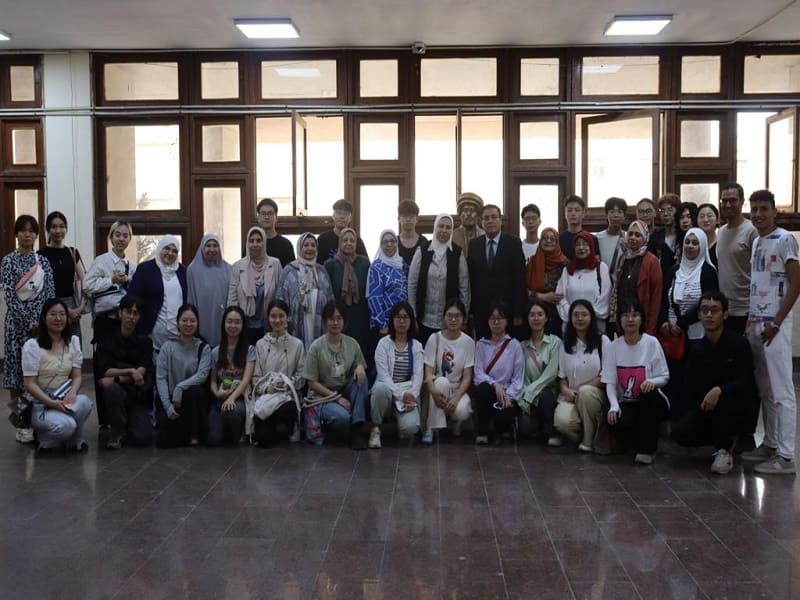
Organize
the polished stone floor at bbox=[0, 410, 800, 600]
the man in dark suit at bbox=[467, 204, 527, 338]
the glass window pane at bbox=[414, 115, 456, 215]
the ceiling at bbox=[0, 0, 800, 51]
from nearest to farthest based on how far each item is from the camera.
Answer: the polished stone floor at bbox=[0, 410, 800, 600] < the man in dark suit at bbox=[467, 204, 527, 338] < the ceiling at bbox=[0, 0, 800, 51] < the glass window pane at bbox=[414, 115, 456, 215]

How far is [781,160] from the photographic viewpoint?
8.23 metres

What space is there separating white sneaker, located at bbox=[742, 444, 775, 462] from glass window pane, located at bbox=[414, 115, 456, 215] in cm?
439

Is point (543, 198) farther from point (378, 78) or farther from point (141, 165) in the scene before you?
point (141, 165)

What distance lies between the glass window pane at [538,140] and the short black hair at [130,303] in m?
4.57

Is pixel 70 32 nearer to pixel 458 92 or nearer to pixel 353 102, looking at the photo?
pixel 353 102

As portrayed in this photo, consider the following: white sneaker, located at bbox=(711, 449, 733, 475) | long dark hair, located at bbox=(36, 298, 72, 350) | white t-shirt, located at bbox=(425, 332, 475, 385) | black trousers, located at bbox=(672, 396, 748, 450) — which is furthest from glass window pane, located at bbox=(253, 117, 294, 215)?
white sneaker, located at bbox=(711, 449, 733, 475)

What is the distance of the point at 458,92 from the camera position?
8391 millimetres

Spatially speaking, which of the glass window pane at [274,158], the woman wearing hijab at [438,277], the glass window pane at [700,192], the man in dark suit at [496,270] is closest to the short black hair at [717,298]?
the man in dark suit at [496,270]

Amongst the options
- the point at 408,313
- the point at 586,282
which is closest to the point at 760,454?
the point at 586,282

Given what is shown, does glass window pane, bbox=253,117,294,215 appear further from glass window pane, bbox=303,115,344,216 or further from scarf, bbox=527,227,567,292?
scarf, bbox=527,227,567,292

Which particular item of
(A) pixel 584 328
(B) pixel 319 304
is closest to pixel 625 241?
(A) pixel 584 328

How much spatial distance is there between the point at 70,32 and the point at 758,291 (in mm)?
6709

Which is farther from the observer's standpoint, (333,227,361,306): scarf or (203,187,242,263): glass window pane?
(203,187,242,263): glass window pane

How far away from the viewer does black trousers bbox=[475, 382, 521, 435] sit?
5.22 meters
